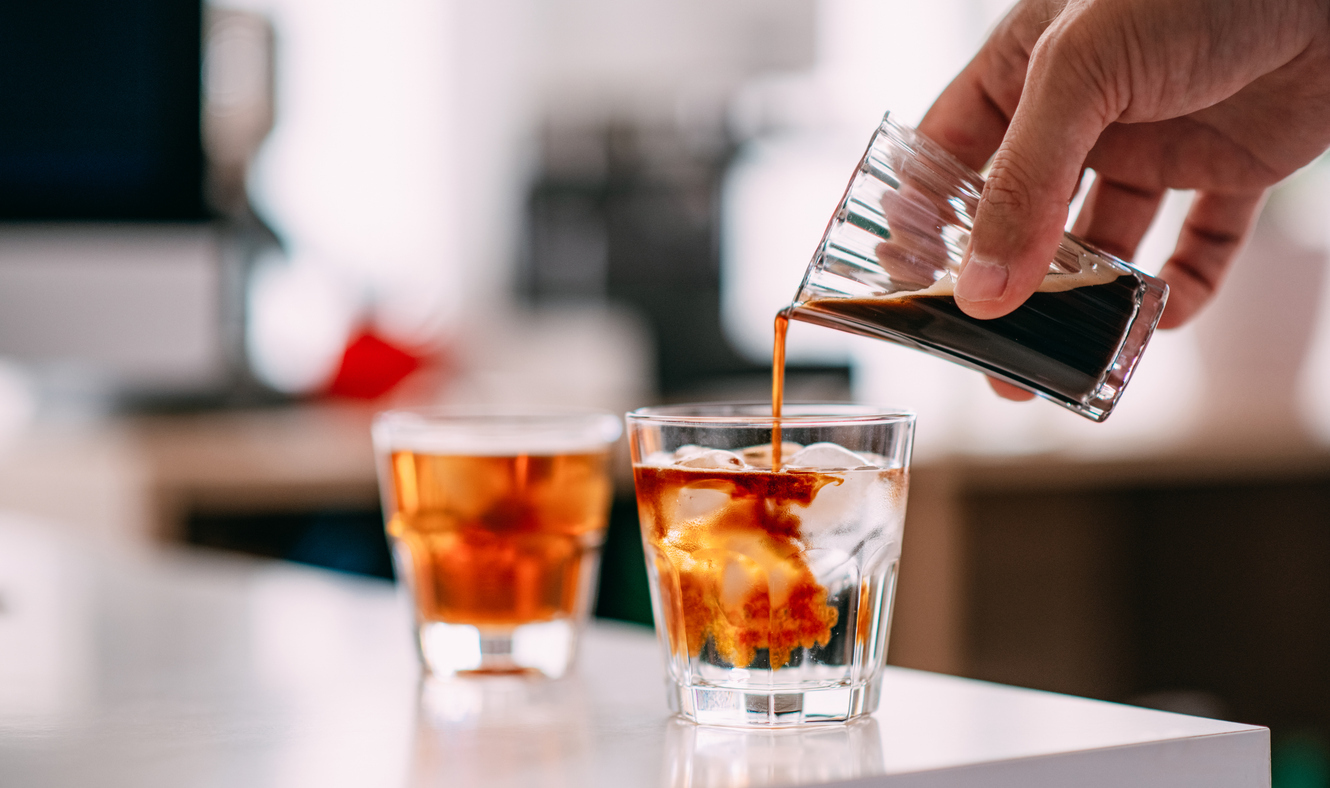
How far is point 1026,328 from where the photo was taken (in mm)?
680

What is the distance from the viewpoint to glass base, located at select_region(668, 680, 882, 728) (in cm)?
60

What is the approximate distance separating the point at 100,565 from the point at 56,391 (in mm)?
1434

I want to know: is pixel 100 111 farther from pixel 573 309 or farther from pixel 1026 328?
pixel 1026 328

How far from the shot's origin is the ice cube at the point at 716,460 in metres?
0.60

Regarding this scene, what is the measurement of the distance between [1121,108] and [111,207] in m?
2.20

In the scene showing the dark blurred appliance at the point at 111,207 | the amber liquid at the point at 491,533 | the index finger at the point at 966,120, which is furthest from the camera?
the dark blurred appliance at the point at 111,207

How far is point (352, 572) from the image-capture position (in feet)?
8.19

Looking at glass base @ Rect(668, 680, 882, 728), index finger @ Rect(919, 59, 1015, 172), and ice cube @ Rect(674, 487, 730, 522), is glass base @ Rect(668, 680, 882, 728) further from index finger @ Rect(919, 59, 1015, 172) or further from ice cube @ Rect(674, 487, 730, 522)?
index finger @ Rect(919, 59, 1015, 172)

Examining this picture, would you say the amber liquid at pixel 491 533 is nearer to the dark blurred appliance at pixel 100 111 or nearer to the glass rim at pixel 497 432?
the glass rim at pixel 497 432

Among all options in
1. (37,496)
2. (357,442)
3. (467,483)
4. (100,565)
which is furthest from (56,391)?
(467,483)

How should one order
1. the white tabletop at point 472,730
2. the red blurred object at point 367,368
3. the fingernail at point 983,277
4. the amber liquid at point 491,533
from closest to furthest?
the white tabletop at point 472,730
the fingernail at point 983,277
the amber liquid at point 491,533
the red blurred object at point 367,368

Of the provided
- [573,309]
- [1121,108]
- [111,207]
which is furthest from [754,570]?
[573,309]

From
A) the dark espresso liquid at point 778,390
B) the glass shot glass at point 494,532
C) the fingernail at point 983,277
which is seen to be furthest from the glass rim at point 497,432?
the fingernail at point 983,277

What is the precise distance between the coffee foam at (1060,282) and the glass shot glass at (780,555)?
0.07m
